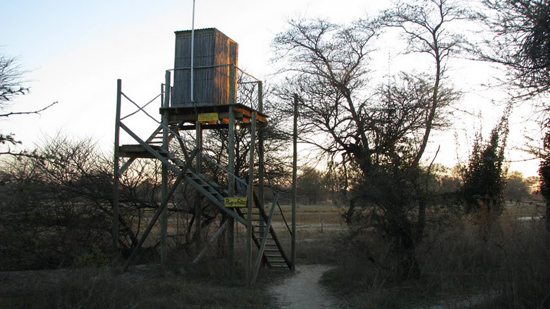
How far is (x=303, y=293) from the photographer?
38.2ft

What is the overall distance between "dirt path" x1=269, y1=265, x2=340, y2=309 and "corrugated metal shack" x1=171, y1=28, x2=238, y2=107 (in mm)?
5703

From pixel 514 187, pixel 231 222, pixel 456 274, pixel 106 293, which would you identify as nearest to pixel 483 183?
pixel 514 187

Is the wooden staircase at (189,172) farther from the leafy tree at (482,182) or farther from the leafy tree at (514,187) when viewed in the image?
the leafy tree at (514,187)

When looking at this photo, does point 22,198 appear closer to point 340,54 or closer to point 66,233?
point 66,233

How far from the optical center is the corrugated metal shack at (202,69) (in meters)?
13.9

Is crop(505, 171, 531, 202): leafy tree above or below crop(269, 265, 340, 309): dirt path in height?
above

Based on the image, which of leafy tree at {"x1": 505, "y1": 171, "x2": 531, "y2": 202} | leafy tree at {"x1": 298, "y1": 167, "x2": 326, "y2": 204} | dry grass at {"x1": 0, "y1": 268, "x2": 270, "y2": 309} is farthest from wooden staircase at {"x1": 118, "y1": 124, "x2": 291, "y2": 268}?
leafy tree at {"x1": 505, "y1": 171, "x2": 531, "y2": 202}

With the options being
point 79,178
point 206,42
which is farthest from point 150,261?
point 206,42

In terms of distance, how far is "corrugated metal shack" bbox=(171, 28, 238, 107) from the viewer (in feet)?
45.6

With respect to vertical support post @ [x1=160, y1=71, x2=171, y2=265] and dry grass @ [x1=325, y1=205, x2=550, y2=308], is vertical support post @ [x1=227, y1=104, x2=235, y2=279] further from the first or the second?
dry grass @ [x1=325, y1=205, x2=550, y2=308]

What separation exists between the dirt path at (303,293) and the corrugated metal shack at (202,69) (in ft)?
18.7

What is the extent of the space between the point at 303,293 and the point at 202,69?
7.12m

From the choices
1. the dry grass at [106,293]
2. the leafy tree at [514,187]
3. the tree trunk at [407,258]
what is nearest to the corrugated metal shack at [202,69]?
the dry grass at [106,293]

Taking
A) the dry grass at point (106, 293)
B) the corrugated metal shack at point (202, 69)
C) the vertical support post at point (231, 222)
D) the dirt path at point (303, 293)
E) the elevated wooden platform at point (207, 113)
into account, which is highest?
the corrugated metal shack at point (202, 69)
